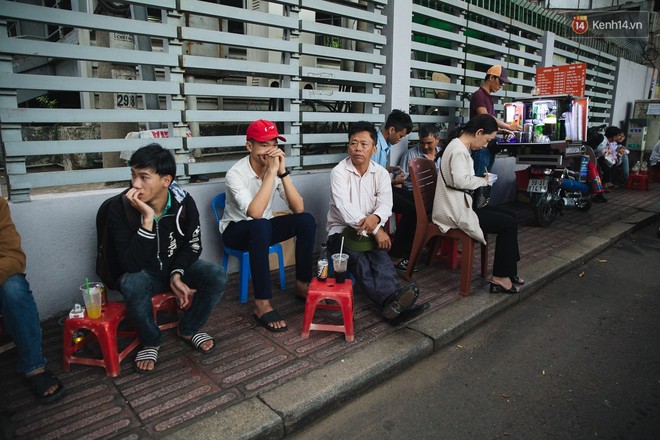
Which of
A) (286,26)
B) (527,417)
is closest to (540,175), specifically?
(286,26)

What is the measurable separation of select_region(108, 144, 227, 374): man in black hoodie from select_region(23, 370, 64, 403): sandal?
42 centimetres

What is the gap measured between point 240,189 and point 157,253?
2.78 feet

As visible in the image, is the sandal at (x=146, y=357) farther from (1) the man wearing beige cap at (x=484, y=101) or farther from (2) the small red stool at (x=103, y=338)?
(1) the man wearing beige cap at (x=484, y=101)

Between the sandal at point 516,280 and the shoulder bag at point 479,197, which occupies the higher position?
the shoulder bag at point 479,197

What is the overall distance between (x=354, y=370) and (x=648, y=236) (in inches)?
250

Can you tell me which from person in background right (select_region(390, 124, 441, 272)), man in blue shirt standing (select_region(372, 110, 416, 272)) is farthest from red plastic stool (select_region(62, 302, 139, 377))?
man in blue shirt standing (select_region(372, 110, 416, 272))

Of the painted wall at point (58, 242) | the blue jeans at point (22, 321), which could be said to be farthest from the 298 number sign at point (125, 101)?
the blue jeans at point (22, 321)

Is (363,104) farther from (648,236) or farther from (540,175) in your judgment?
(648,236)

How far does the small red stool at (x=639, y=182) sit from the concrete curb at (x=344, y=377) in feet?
25.6

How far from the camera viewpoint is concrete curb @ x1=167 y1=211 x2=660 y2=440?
2297 millimetres

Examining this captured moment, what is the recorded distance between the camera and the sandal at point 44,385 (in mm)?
2451

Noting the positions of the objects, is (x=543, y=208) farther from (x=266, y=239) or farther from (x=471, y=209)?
(x=266, y=239)

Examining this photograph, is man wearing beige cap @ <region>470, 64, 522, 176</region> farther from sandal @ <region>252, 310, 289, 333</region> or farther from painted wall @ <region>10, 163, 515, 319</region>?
painted wall @ <region>10, 163, 515, 319</region>

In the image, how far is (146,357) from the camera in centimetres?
280
